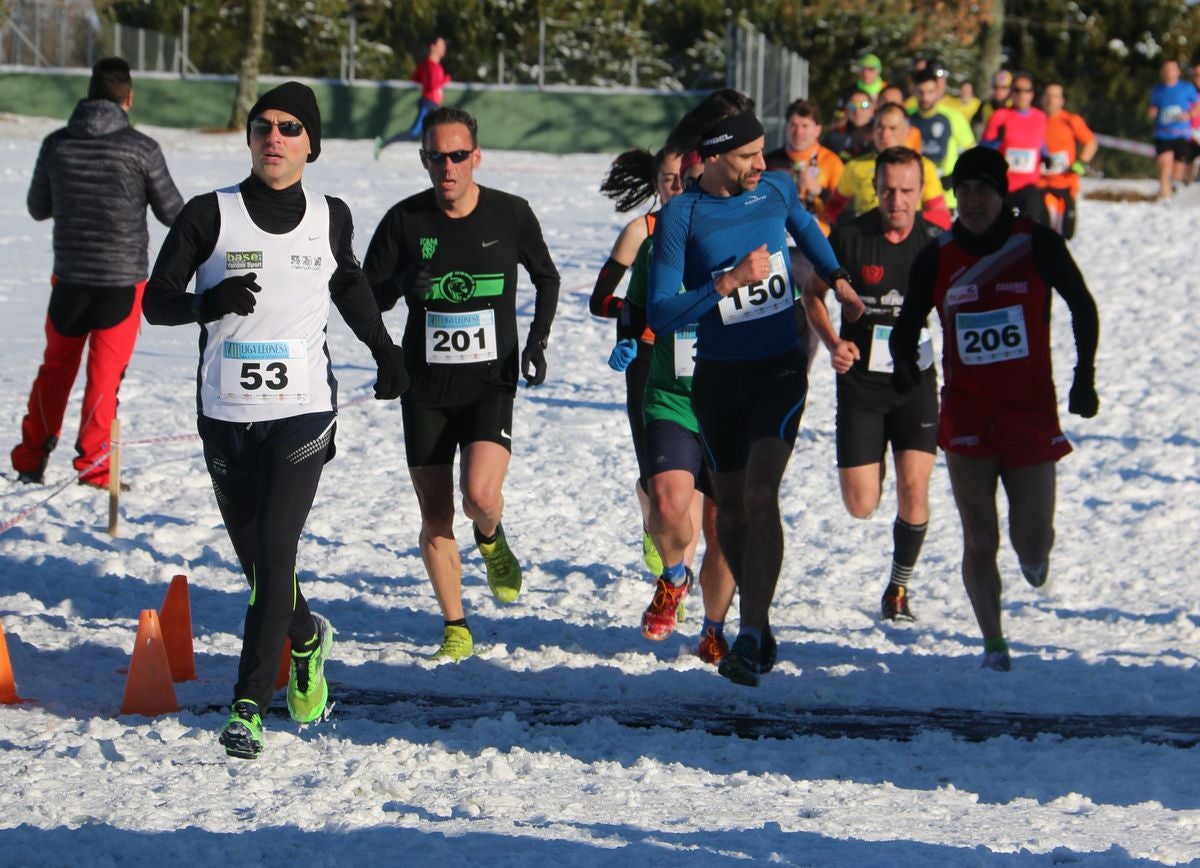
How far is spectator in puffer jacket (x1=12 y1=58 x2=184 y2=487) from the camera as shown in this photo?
31.7ft

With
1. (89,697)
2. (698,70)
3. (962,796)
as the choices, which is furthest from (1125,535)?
(698,70)

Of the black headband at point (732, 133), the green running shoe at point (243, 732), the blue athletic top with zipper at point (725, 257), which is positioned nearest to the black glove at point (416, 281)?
the blue athletic top with zipper at point (725, 257)

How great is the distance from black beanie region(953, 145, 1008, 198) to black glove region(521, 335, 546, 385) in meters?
1.73

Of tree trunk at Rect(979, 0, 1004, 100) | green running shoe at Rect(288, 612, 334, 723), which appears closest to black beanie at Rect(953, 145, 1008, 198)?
green running shoe at Rect(288, 612, 334, 723)

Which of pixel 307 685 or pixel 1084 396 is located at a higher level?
pixel 1084 396

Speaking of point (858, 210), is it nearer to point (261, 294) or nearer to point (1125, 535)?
point (1125, 535)

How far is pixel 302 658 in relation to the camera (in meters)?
6.09

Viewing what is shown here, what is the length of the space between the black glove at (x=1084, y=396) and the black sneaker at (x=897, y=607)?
6.06 ft

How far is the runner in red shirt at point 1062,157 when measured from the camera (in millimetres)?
18281

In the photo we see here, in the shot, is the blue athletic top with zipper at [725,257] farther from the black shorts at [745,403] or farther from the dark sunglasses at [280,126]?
A: the dark sunglasses at [280,126]

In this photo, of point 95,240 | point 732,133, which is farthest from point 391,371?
point 95,240

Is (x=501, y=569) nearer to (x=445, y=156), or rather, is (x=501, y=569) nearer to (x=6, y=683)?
(x=445, y=156)

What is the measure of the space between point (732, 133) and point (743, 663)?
6.24 feet

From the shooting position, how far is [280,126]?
18.8 feet
